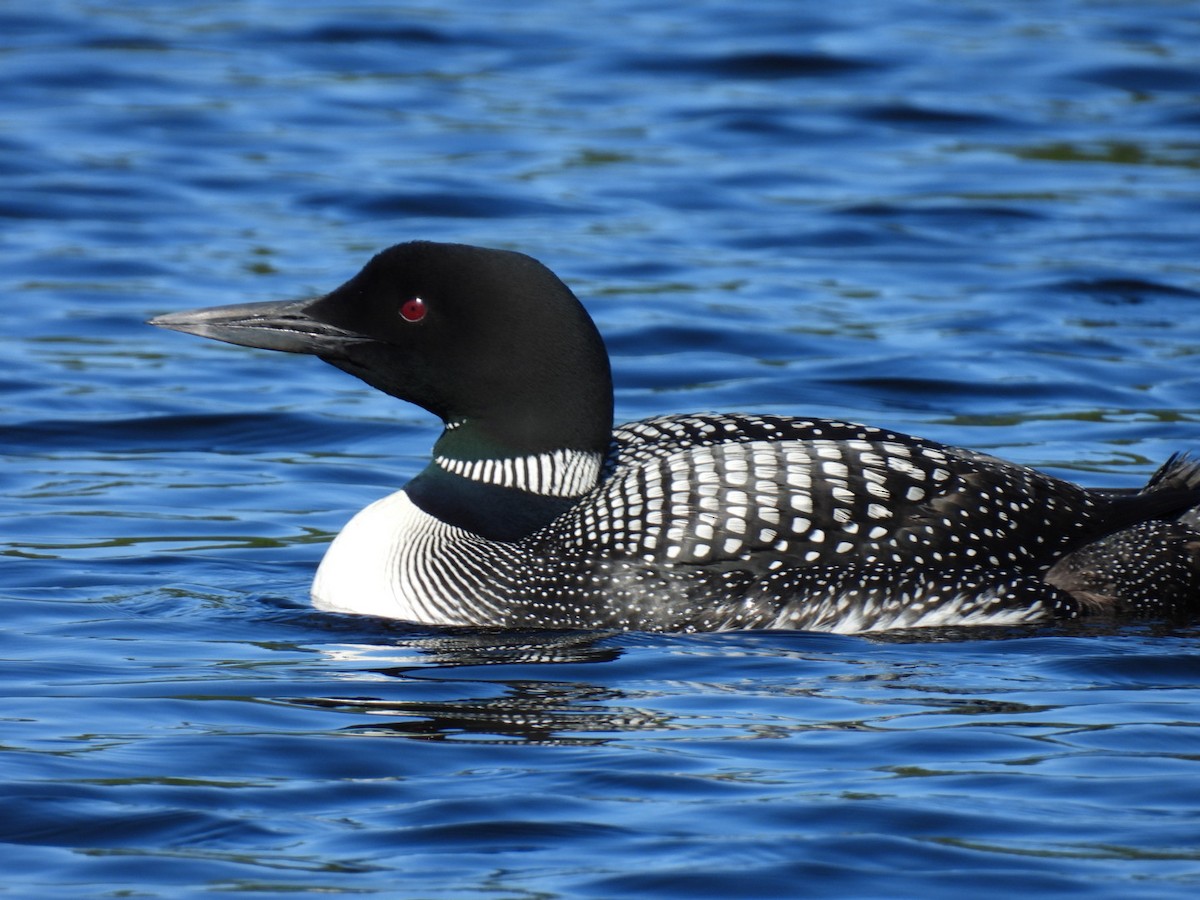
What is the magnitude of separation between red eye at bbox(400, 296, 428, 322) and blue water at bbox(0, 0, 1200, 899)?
0.81m

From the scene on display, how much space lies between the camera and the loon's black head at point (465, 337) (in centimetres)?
613

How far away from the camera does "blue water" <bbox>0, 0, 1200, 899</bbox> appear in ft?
14.7

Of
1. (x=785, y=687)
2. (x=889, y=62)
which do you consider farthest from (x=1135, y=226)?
(x=785, y=687)

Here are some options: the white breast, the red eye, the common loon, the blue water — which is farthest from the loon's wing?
the red eye

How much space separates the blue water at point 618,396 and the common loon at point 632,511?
14 cm

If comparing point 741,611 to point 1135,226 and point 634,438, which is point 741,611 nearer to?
point 634,438

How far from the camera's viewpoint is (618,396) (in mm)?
9273

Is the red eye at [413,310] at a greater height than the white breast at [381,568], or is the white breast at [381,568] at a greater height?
the red eye at [413,310]

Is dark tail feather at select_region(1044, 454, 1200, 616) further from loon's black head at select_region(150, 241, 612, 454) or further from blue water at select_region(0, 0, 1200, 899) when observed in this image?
loon's black head at select_region(150, 241, 612, 454)

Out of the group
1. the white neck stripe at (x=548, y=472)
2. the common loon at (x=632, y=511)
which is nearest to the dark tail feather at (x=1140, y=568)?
the common loon at (x=632, y=511)

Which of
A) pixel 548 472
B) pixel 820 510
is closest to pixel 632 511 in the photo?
pixel 548 472

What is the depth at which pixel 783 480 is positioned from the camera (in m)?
6.09

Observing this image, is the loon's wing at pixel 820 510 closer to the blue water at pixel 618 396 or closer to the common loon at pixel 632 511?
the common loon at pixel 632 511

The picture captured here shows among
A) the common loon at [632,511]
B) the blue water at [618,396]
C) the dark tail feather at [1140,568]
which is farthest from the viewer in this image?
the dark tail feather at [1140,568]
